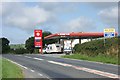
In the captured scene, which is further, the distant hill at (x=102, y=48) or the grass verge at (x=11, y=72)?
the distant hill at (x=102, y=48)

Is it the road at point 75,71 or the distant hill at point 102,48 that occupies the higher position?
the distant hill at point 102,48

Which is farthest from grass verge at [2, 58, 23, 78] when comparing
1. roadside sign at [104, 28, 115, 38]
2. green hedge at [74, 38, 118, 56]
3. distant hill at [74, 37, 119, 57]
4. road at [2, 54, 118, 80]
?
roadside sign at [104, 28, 115, 38]

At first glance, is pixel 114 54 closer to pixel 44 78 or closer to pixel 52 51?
pixel 44 78

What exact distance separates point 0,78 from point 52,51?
71.6 metres

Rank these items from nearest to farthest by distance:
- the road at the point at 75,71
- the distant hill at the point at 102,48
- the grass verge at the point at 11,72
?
the grass verge at the point at 11,72
the road at the point at 75,71
the distant hill at the point at 102,48

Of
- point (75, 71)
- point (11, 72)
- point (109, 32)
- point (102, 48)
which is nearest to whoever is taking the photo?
point (11, 72)

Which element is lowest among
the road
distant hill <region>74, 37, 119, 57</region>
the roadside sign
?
the road

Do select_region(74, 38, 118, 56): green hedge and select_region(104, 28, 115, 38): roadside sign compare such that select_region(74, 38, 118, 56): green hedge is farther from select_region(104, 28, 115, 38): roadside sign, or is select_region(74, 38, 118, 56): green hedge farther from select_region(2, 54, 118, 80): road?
select_region(2, 54, 118, 80): road

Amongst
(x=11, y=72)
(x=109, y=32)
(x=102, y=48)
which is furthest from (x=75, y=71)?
(x=109, y=32)

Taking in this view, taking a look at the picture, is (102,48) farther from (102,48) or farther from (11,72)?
(11,72)

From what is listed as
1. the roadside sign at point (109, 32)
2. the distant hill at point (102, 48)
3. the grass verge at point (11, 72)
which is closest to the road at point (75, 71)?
the grass verge at point (11, 72)

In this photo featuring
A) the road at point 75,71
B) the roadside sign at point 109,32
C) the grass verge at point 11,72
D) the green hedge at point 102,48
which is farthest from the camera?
the roadside sign at point 109,32

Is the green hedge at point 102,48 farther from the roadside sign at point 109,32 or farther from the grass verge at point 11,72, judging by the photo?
the grass verge at point 11,72

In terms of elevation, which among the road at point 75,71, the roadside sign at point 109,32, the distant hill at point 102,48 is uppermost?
the roadside sign at point 109,32
